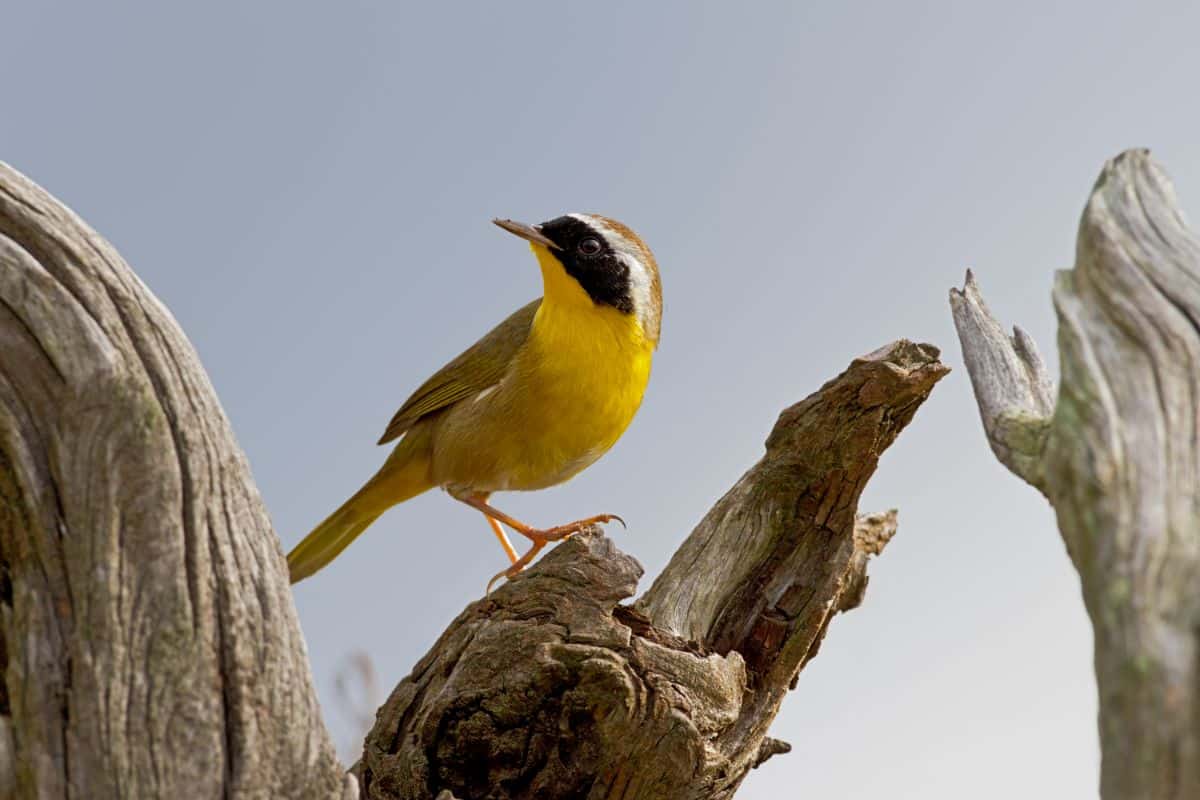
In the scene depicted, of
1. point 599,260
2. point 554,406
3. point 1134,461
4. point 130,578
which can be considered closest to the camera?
point 1134,461

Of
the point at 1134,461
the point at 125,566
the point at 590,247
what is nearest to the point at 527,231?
the point at 590,247

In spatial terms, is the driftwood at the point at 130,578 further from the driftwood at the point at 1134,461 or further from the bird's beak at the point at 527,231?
the bird's beak at the point at 527,231

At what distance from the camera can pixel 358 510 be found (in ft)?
22.8

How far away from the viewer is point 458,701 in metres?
4.68

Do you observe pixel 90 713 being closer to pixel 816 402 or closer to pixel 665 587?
pixel 665 587

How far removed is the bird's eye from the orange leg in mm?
1417

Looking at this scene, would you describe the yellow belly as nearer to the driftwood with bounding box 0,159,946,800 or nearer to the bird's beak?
the bird's beak

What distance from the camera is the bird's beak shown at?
21.9 feet

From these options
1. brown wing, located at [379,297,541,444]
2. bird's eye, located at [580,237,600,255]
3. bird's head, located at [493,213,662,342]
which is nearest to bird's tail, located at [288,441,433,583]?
brown wing, located at [379,297,541,444]

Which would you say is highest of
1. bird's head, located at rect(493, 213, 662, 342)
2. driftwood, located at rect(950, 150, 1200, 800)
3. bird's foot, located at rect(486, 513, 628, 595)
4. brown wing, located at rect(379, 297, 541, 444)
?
bird's head, located at rect(493, 213, 662, 342)

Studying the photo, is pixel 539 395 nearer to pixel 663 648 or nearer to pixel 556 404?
pixel 556 404

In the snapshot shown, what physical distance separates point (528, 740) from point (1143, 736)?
256 centimetres

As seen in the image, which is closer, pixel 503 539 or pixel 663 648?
pixel 663 648

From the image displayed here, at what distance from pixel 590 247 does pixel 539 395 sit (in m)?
0.87
